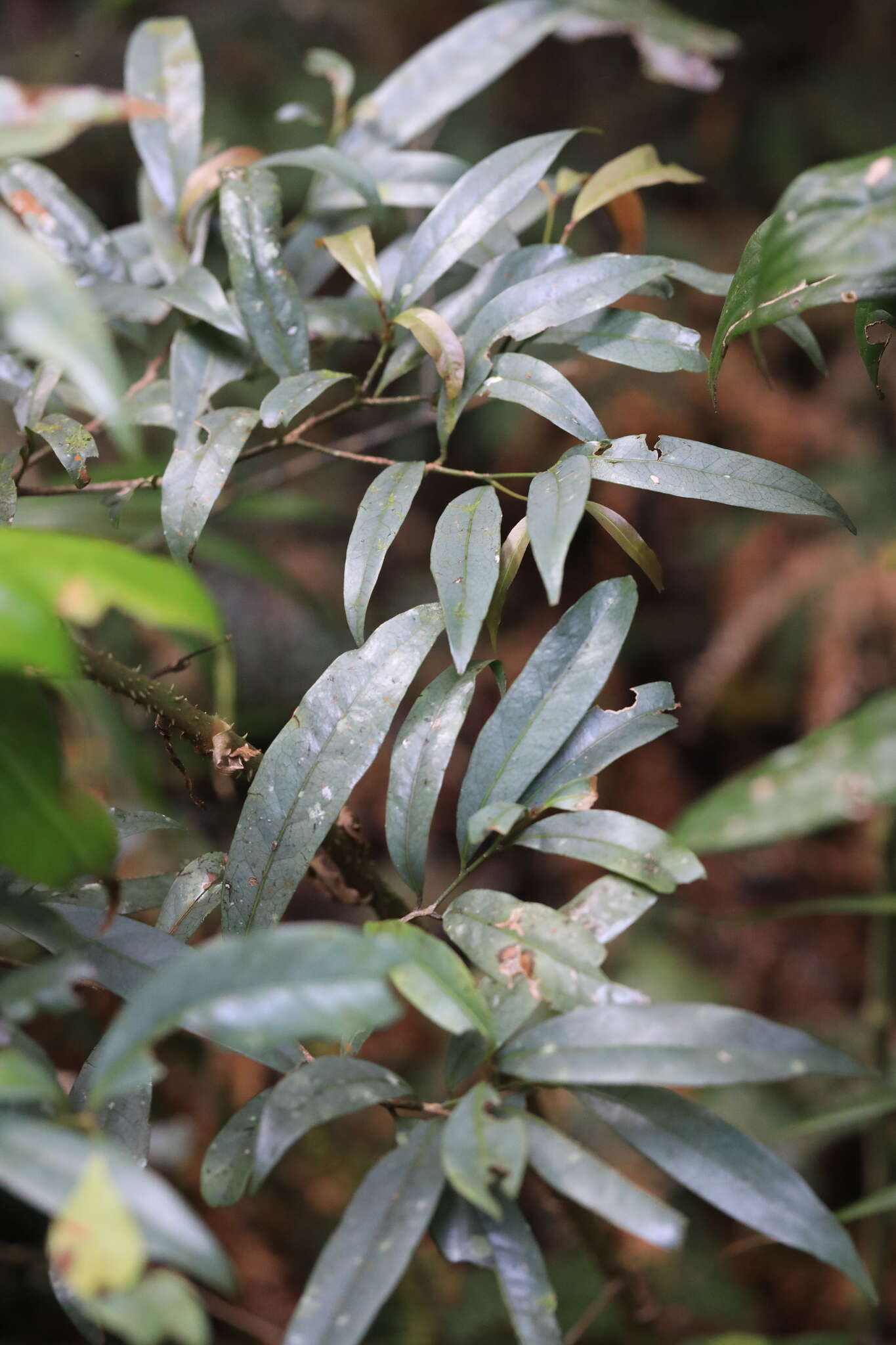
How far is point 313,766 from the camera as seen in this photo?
1.93ft

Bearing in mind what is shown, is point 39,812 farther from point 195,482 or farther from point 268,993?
point 195,482

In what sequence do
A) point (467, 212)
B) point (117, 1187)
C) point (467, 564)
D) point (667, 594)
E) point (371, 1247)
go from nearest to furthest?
point (117, 1187) < point (371, 1247) < point (467, 564) < point (467, 212) < point (667, 594)

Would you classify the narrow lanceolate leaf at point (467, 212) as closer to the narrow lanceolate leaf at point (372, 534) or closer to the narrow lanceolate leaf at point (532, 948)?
the narrow lanceolate leaf at point (372, 534)

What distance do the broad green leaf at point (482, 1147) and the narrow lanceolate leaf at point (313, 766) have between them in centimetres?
18

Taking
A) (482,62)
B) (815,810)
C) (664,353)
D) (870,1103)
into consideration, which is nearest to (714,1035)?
(815,810)

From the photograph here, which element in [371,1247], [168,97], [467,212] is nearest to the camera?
[371,1247]

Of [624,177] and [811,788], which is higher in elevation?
[624,177]

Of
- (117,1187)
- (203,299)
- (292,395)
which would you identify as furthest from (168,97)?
(117,1187)

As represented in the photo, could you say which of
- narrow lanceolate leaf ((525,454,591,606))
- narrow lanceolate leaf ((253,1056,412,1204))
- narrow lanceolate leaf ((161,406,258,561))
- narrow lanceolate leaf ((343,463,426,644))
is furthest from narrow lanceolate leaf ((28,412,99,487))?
narrow lanceolate leaf ((253,1056,412,1204))

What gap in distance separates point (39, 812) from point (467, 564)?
0.88 ft

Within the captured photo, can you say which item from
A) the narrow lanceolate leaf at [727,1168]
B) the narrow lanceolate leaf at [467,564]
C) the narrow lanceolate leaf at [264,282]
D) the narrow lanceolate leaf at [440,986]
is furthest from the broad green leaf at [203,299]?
the narrow lanceolate leaf at [727,1168]

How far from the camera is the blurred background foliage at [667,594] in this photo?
1.50 metres

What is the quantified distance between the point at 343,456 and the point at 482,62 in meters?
0.49

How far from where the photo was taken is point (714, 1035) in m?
0.44
